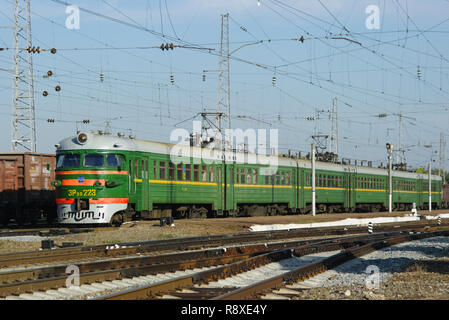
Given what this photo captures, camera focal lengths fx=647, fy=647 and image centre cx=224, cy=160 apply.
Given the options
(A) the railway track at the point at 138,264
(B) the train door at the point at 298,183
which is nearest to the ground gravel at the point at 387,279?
(A) the railway track at the point at 138,264

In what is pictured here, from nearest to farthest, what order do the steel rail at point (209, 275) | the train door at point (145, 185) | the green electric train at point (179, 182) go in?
the steel rail at point (209, 275), the green electric train at point (179, 182), the train door at point (145, 185)

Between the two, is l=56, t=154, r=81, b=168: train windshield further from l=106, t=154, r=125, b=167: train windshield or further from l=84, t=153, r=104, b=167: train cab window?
l=106, t=154, r=125, b=167: train windshield

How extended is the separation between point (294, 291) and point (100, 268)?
420 cm

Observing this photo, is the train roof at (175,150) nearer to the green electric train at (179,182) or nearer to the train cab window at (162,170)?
the green electric train at (179,182)

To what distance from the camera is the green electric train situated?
23547 mm

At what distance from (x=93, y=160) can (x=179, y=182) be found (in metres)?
5.27

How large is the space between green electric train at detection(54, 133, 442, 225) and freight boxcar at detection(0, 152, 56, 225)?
4181 mm

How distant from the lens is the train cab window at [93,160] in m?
23.7

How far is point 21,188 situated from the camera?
27.9 metres

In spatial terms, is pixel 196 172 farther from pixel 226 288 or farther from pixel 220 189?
pixel 226 288

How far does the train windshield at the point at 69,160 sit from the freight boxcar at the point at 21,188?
4.31 meters
